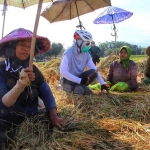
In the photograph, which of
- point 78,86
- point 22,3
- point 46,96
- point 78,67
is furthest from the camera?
point 22,3

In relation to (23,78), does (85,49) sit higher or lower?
higher

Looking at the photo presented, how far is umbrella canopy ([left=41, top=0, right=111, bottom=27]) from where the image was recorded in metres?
6.34

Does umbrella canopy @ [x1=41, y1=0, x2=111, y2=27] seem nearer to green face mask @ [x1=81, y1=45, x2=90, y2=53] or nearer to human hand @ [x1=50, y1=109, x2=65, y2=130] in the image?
green face mask @ [x1=81, y1=45, x2=90, y2=53]

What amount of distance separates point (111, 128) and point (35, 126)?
668 mm

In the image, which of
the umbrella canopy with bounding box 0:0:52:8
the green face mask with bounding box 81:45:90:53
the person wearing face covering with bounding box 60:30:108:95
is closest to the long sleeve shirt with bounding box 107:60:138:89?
the person wearing face covering with bounding box 60:30:108:95

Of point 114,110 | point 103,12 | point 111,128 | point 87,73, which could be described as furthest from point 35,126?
point 103,12

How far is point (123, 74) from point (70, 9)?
2.47 m

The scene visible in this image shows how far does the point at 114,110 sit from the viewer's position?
327 centimetres

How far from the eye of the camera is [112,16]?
7.38 metres

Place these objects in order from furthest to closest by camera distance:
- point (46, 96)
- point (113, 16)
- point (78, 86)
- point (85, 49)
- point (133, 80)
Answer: point (113, 16) < point (133, 80) < point (85, 49) < point (78, 86) < point (46, 96)

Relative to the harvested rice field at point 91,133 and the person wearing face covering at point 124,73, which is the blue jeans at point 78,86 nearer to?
the person wearing face covering at point 124,73

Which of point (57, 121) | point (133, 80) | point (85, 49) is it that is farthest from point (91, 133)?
point (133, 80)

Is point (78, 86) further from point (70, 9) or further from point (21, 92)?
point (70, 9)

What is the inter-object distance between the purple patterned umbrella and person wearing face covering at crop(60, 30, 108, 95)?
2854 mm
